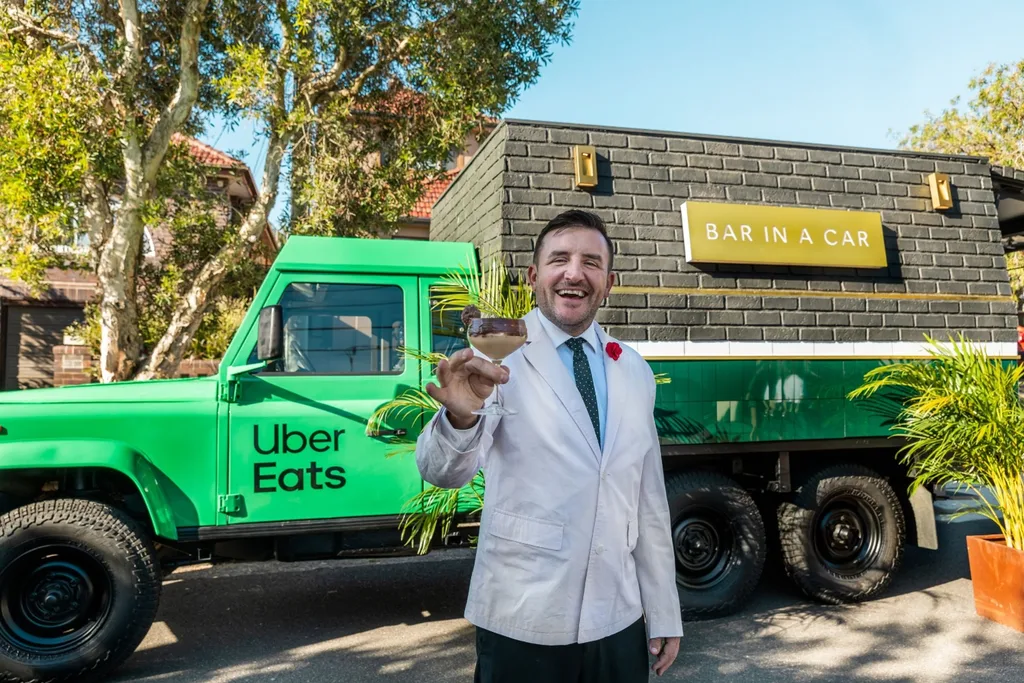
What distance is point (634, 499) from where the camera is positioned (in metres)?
2.01

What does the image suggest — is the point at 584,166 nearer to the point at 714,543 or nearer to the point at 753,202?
the point at 753,202

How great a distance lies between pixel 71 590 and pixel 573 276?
3.39 meters

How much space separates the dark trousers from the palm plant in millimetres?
3524

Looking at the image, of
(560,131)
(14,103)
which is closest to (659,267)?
(560,131)

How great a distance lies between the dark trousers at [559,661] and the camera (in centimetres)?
185

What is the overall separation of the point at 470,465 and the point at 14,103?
25.0ft

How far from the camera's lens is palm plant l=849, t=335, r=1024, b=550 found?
182 inches

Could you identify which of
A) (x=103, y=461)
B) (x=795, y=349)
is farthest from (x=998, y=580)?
(x=103, y=461)

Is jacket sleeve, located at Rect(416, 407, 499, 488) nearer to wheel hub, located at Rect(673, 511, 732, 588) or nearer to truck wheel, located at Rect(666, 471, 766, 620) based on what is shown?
truck wheel, located at Rect(666, 471, 766, 620)

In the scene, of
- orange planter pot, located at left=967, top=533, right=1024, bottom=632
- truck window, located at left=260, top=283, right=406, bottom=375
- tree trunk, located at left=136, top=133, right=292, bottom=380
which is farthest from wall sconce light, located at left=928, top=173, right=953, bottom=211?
tree trunk, located at left=136, top=133, right=292, bottom=380

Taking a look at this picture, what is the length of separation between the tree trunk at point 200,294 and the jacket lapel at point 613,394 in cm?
801

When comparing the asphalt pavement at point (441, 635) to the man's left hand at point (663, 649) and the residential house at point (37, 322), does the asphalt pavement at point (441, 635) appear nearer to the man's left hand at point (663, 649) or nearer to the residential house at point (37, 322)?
the man's left hand at point (663, 649)

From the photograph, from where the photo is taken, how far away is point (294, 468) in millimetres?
4160

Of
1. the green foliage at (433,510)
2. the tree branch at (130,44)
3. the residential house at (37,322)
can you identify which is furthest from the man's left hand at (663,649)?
the residential house at (37,322)
